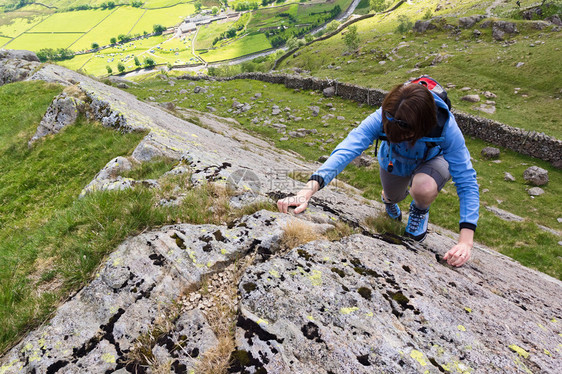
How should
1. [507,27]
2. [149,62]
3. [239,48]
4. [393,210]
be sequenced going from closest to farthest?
1. [393,210]
2. [507,27]
3. [149,62]
4. [239,48]

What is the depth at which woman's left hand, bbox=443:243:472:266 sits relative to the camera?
405 cm

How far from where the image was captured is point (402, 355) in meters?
2.83

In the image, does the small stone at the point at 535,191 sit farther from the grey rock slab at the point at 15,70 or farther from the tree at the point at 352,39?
the tree at the point at 352,39

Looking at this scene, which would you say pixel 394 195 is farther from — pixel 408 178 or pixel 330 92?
pixel 330 92

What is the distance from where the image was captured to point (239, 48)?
18238 cm

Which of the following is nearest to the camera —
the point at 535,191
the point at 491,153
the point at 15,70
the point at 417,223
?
the point at 417,223

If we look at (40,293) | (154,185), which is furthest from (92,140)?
(40,293)

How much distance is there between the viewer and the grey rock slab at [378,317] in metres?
2.81

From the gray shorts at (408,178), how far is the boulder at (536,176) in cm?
1638

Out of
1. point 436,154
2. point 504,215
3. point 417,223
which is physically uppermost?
point 436,154

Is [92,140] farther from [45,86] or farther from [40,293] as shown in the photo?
[45,86]

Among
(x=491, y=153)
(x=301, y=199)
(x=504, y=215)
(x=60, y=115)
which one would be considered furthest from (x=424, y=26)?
(x=301, y=199)

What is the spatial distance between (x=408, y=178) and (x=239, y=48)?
205 metres

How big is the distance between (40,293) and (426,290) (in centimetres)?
537
